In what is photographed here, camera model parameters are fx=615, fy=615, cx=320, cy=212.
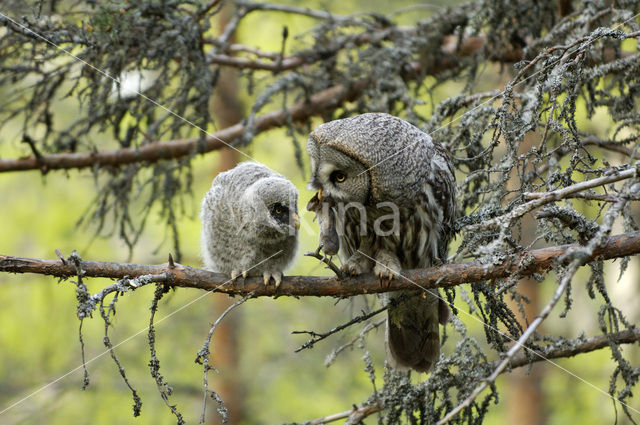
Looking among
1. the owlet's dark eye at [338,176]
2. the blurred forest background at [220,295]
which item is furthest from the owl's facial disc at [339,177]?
the blurred forest background at [220,295]

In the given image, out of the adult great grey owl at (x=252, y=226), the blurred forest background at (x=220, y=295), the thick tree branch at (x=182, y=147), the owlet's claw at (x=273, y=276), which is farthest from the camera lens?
the blurred forest background at (x=220, y=295)

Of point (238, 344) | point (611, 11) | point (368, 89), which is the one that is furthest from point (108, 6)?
point (238, 344)

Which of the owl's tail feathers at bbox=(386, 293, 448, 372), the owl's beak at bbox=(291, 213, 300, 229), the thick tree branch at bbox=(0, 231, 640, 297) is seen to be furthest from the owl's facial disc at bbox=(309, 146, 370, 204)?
the owl's tail feathers at bbox=(386, 293, 448, 372)

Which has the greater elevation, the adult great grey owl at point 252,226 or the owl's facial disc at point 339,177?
the owl's facial disc at point 339,177

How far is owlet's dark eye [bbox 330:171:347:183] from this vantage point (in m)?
3.79

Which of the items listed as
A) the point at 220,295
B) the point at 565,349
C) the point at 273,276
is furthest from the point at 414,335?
the point at 220,295

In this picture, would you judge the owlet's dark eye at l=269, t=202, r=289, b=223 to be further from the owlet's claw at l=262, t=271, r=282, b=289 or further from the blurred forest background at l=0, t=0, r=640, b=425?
the blurred forest background at l=0, t=0, r=640, b=425

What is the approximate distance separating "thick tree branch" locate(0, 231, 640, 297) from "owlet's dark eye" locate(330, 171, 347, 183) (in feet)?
1.98

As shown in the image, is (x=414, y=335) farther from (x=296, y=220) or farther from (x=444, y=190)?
(x=296, y=220)

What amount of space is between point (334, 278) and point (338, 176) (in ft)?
2.25

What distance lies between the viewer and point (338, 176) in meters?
3.80

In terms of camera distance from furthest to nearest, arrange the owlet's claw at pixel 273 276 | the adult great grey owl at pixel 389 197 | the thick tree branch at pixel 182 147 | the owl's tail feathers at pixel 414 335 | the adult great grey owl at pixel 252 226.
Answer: the thick tree branch at pixel 182 147 → the owl's tail feathers at pixel 414 335 → the adult great grey owl at pixel 252 226 → the adult great grey owl at pixel 389 197 → the owlet's claw at pixel 273 276

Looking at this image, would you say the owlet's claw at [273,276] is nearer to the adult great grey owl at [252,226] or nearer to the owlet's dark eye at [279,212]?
the adult great grey owl at [252,226]

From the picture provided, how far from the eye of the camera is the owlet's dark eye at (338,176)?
3790mm
